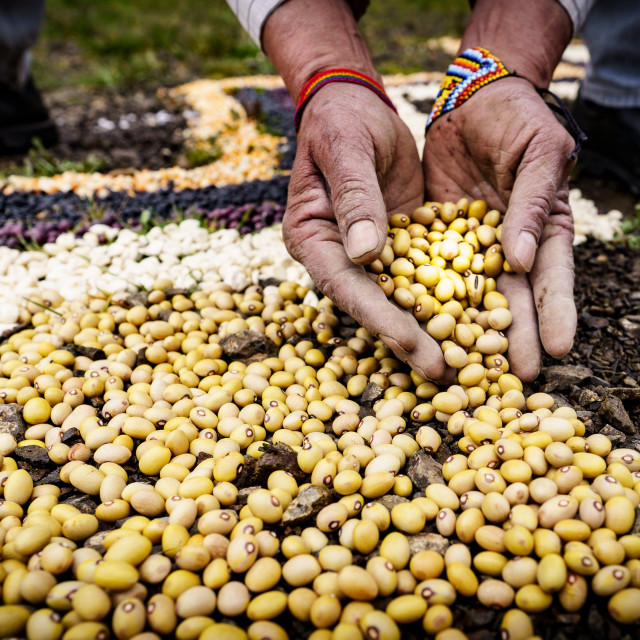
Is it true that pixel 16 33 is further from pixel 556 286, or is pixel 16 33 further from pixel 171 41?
pixel 171 41

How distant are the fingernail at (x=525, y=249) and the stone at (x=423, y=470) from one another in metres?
0.99

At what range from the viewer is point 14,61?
5.03m

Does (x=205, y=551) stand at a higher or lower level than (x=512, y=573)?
lower

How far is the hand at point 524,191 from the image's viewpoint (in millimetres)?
2410

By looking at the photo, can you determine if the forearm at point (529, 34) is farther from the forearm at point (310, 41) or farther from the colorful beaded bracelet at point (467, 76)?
the forearm at point (310, 41)

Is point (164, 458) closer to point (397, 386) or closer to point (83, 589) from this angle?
point (83, 589)

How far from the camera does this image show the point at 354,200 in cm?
222

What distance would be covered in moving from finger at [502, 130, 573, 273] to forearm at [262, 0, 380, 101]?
4.01 ft

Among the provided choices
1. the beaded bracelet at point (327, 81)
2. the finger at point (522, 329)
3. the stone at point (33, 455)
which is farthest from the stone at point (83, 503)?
the beaded bracelet at point (327, 81)

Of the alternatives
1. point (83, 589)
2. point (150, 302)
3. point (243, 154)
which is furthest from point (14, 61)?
point (83, 589)

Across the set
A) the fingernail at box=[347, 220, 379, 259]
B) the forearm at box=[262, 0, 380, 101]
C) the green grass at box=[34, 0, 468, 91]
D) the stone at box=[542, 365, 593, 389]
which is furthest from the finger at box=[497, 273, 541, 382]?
the green grass at box=[34, 0, 468, 91]

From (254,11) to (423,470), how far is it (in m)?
2.96

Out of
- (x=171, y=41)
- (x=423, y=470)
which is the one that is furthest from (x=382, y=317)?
(x=171, y=41)

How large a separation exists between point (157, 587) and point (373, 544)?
71 cm
